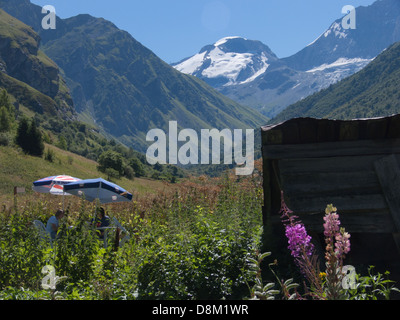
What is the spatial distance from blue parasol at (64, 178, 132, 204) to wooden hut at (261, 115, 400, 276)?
19.8ft

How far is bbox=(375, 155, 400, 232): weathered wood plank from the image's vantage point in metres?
5.62

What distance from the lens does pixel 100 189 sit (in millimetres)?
11602

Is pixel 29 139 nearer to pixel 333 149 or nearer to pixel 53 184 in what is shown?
pixel 53 184

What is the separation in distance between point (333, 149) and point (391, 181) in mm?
893

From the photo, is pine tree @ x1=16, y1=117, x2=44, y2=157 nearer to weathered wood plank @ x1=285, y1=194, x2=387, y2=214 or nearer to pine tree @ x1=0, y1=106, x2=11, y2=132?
pine tree @ x1=0, y1=106, x2=11, y2=132

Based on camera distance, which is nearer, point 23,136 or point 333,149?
point 333,149

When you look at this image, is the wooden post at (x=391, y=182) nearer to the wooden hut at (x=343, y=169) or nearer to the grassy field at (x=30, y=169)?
the wooden hut at (x=343, y=169)

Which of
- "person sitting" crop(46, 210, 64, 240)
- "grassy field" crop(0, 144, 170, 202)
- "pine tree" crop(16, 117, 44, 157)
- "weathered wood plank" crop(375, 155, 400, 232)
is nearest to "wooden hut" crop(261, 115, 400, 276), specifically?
"weathered wood plank" crop(375, 155, 400, 232)

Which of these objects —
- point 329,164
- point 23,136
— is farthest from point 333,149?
point 23,136
